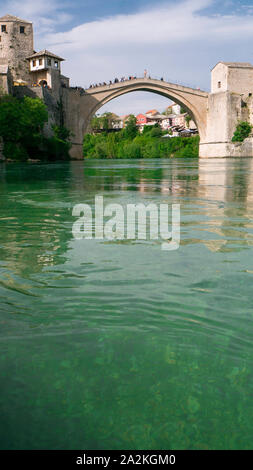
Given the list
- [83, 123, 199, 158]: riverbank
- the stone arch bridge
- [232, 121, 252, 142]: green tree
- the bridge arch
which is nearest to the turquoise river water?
the bridge arch

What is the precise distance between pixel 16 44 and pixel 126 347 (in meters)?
34.2

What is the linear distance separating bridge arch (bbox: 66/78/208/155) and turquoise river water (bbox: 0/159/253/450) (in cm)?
3381

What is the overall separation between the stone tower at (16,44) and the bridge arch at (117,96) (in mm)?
4505

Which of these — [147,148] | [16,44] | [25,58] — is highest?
[16,44]

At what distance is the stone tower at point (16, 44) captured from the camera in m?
30.7

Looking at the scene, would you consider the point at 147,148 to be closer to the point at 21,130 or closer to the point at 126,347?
the point at 21,130

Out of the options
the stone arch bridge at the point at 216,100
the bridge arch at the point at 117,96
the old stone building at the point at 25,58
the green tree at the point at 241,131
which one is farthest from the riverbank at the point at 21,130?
the green tree at the point at 241,131

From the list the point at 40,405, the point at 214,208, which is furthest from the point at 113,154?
the point at 40,405

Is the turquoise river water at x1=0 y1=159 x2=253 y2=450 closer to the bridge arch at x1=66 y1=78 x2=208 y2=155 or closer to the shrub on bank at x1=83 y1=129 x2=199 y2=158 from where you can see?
the bridge arch at x1=66 y1=78 x2=208 y2=155

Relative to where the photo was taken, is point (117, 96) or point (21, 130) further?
point (117, 96)

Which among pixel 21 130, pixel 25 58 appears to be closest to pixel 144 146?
pixel 25 58

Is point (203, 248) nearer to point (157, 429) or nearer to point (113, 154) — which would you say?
point (157, 429)

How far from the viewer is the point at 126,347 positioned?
1408mm

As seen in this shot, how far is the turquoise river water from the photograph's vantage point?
102cm
